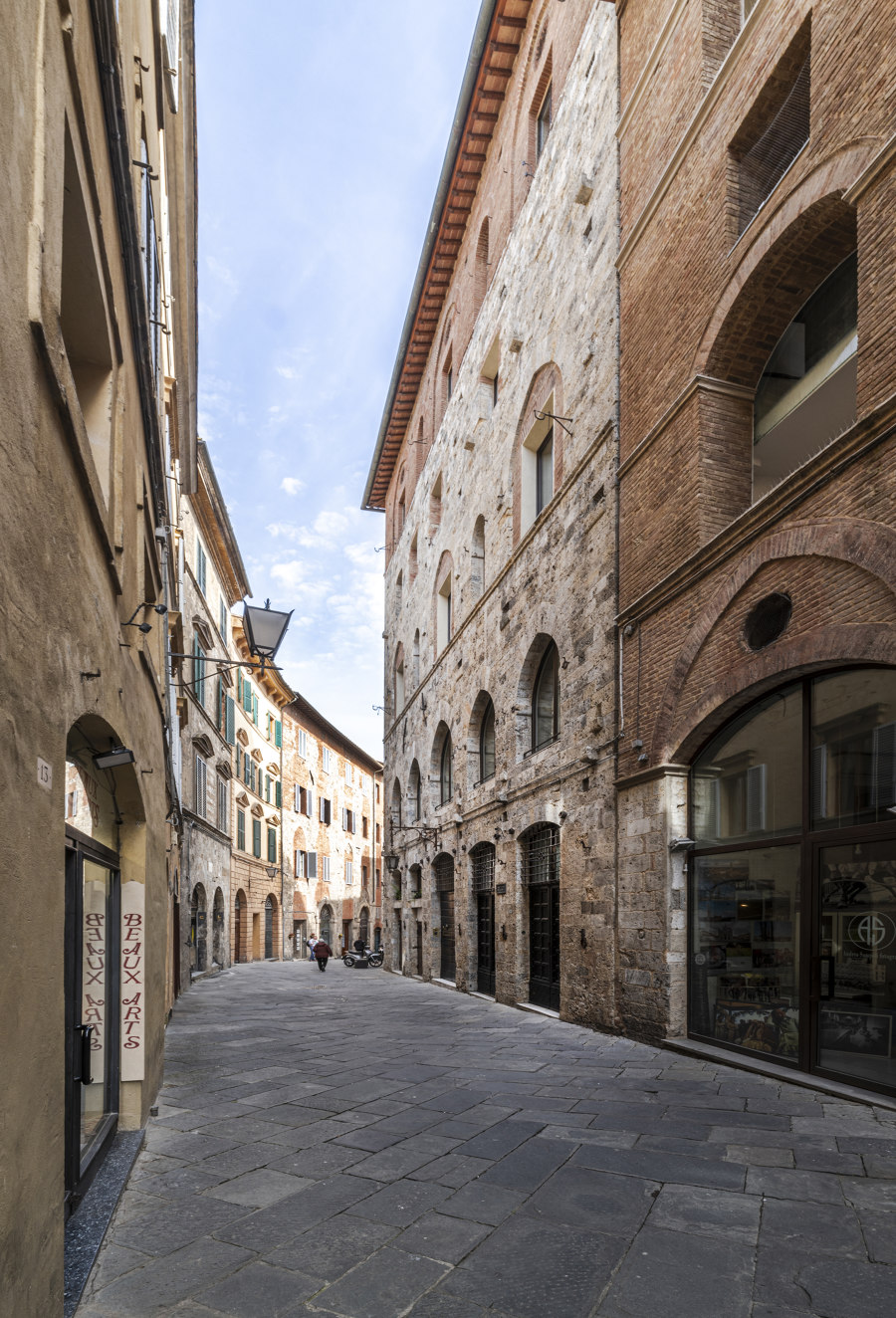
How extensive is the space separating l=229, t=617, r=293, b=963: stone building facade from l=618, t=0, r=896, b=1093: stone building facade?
1936 centimetres

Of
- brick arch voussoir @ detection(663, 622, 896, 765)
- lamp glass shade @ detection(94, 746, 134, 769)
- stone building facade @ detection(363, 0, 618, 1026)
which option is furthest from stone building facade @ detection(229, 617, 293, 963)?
lamp glass shade @ detection(94, 746, 134, 769)

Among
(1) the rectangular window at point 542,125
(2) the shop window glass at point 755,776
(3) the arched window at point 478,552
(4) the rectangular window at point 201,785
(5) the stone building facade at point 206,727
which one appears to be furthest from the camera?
(4) the rectangular window at point 201,785

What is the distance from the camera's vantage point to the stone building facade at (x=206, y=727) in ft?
62.4

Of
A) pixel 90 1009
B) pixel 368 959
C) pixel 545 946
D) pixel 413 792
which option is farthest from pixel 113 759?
pixel 368 959

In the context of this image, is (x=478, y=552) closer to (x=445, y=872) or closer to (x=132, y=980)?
(x=445, y=872)

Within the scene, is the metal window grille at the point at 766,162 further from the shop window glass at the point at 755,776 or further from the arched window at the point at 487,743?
the arched window at the point at 487,743

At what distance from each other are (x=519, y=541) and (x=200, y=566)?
11418 millimetres

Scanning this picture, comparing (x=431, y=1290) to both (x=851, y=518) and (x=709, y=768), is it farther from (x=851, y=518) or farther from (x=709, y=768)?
(x=709, y=768)

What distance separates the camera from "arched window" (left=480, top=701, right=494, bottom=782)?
53.1ft

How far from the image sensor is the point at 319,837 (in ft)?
130

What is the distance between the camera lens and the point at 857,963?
21.3ft

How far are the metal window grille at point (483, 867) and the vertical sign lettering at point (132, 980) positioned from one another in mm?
9585

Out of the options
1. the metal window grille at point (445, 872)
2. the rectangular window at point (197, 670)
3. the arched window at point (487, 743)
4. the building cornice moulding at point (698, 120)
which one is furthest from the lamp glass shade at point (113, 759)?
the rectangular window at point (197, 670)

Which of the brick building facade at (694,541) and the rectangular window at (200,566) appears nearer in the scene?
the brick building facade at (694,541)
